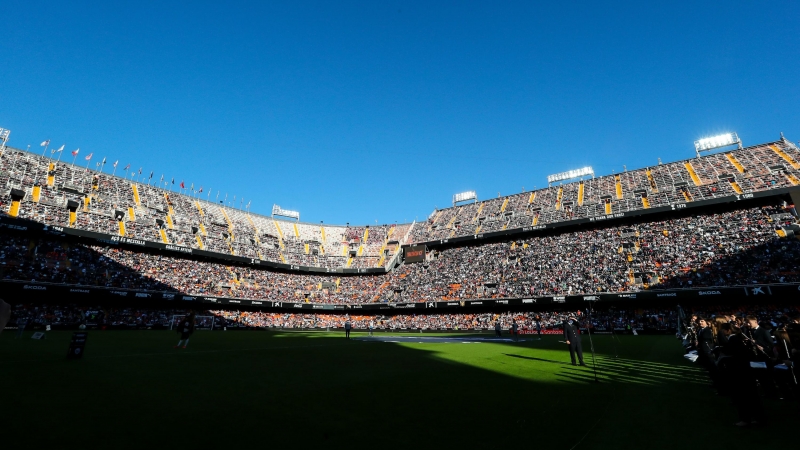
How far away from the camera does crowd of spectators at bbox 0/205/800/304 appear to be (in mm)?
35125

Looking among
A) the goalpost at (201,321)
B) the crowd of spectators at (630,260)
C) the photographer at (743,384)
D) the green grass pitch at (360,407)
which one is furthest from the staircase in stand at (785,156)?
the goalpost at (201,321)

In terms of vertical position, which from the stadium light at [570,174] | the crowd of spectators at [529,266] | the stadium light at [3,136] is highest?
the stadium light at [570,174]

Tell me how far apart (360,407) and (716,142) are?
65.1 metres

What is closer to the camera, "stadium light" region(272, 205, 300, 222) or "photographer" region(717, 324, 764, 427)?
"photographer" region(717, 324, 764, 427)

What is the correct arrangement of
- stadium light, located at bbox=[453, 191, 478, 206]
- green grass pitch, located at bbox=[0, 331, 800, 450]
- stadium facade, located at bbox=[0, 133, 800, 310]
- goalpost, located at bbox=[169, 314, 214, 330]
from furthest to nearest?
1. stadium light, located at bbox=[453, 191, 478, 206]
2. goalpost, located at bbox=[169, 314, 214, 330]
3. stadium facade, located at bbox=[0, 133, 800, 310]
4. green grass pitch, located at bbox=[0, 331, 800, 450]

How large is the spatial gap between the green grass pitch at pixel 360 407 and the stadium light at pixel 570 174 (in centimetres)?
5229

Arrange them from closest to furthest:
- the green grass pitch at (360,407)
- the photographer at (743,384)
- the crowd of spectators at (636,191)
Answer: the green grass pitch at (360,407)
the photographer at (743,384)
the crowd of spectators at (636,191)

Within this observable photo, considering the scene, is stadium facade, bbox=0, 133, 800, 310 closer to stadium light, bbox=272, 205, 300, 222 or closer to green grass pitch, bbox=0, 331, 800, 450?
stadium light, bbox=272, 205, 300, 222

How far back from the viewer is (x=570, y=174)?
60.3 metres

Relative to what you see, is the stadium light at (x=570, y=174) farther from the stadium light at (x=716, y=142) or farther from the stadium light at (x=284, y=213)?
the stadium light at (x=284, y=213)

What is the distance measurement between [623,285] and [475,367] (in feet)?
108

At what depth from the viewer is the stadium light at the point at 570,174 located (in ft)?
193

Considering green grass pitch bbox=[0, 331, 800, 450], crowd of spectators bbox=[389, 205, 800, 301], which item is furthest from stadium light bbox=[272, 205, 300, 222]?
green grass pitch bbox=[0, 331, 800, 450]

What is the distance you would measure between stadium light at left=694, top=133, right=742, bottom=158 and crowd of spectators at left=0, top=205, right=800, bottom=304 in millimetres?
16566
